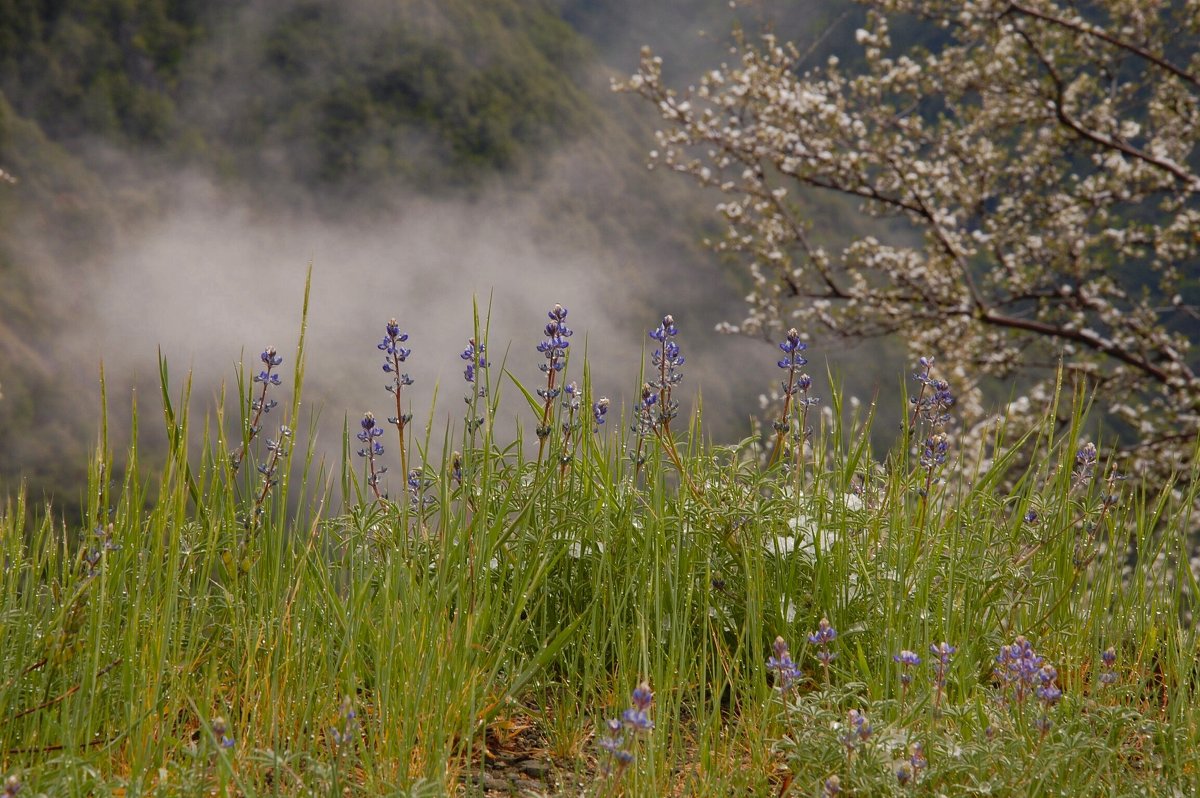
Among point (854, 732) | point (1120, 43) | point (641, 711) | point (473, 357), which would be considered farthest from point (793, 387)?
point (1120, 43)

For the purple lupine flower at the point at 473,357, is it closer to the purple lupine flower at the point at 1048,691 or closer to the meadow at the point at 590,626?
→ the meadow at the point at 590,626

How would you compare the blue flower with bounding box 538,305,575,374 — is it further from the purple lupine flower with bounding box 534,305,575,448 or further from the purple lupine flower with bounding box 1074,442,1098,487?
the purple lupine flower with bounding box 1074,442,1098,487

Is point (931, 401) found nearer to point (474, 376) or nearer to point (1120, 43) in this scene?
point (474, 376)

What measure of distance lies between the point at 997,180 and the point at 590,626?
1108cm

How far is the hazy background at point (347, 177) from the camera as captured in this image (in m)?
130

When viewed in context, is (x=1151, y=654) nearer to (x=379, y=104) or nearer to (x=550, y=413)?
(x=550, y=413)

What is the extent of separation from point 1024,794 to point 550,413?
59.7 inches

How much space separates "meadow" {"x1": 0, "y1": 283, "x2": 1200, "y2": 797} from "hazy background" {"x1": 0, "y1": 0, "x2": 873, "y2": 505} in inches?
4596

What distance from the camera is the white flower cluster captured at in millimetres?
10062

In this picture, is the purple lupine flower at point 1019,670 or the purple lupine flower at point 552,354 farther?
the purple lupine flower at point 552,354

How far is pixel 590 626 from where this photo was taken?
2.47 m

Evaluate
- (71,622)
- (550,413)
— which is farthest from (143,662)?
(550,413)

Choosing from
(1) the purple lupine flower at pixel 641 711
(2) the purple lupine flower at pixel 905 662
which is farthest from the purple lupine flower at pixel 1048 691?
(1) the purple lupine flower at pixel 641 711

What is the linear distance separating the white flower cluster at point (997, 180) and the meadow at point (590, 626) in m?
7.31
